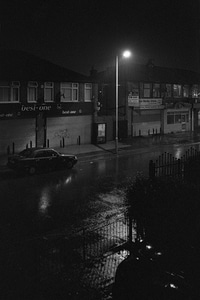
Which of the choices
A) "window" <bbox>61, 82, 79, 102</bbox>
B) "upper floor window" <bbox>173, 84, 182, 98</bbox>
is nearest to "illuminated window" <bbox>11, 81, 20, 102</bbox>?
"window" <bbox>61, 82, 79, 102</bbox>

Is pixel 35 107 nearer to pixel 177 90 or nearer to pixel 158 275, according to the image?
pixel 177 90

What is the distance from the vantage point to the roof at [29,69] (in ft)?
97.5

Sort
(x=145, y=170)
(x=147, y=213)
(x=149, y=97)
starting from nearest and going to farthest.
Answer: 1. (x=147, y=213)
2. (x=145, y=170)
3. (x=149, y=97)

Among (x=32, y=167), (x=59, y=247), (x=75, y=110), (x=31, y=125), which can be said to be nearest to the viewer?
(x=59, y=247)

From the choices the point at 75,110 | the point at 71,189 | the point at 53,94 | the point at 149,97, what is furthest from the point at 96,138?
the point at 71,189

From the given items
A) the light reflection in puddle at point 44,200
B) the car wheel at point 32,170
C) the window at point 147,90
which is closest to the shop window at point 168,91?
the window at point 147,90

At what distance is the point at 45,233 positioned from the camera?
12.4m

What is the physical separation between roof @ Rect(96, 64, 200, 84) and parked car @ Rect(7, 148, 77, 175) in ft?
51.3

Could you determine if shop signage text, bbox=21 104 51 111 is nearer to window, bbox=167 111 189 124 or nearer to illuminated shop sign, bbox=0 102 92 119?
illuminated shop sign, bbox=0 102 92 119

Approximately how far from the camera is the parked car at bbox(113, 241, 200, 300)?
740 centimetres

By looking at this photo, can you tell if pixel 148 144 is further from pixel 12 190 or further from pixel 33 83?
pixel 12 190

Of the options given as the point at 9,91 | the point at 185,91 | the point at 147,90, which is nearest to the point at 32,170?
the point at 9,91

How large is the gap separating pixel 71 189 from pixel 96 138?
1617 cm

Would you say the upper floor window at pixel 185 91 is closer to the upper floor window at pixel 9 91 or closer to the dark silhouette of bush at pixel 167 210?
the upper floor window at pixel 9 91
